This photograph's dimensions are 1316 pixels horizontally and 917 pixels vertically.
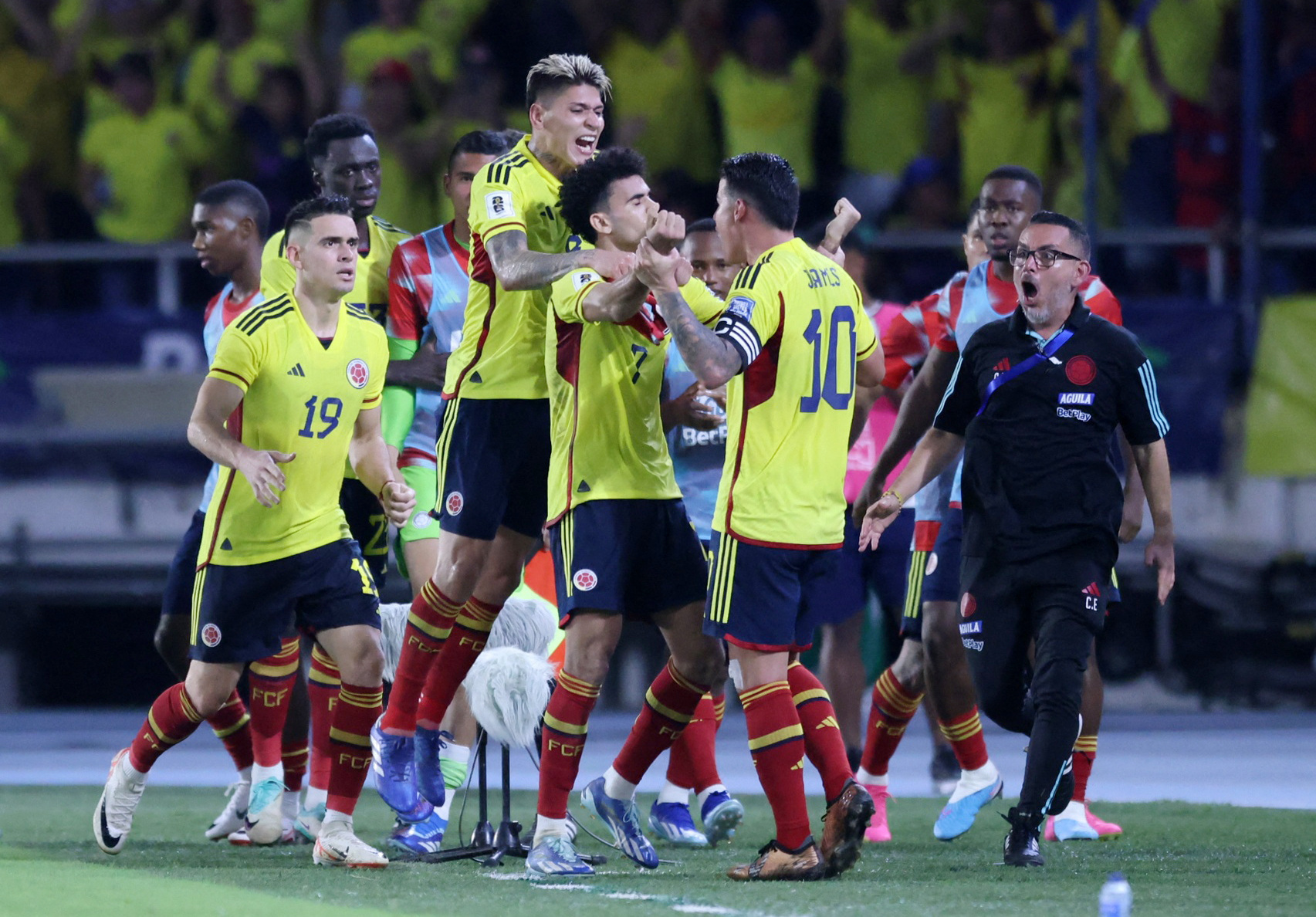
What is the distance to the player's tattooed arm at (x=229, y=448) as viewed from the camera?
17.9ft

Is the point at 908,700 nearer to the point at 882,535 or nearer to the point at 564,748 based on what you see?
the point at 882,535

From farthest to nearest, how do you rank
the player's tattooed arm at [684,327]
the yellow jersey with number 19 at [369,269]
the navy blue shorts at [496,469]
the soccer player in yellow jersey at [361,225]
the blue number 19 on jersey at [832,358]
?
the soccer player in yellow jersey at [361,225] < the yellow jersey with number 19 at [369,269] < the navy blue shorts at [496,469] < the blue number 19 on jersey at [832,358] < the player's tattooed arm at [684,327]

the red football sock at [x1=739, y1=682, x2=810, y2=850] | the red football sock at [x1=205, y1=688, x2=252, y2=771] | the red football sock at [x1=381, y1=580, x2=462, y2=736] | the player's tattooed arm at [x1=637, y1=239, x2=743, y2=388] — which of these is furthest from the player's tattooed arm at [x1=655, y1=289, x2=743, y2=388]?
the red football sock at [x1=205, y1=688, x2=252, y2=771]

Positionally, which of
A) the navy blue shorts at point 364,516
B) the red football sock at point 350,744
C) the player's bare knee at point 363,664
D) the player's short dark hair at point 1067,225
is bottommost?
the red football sock at point 350,744

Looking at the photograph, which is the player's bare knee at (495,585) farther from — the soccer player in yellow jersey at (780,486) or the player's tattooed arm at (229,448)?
the soccer player in yellow jersey at (780,486)

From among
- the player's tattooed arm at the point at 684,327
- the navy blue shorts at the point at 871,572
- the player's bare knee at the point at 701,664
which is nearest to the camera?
the player's tattooed arm at the point at 684,327

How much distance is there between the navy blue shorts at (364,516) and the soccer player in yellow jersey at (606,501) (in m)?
1.56

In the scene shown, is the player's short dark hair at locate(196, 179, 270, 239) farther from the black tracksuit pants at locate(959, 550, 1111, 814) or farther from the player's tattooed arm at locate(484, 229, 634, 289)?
the black tracksuit pants at locate(959, 550, 1111, 814)

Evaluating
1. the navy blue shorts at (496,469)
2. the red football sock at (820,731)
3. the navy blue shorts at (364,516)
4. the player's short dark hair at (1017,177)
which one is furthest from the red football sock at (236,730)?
the player's short dark hair at (1017,177)

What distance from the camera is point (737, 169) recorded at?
551cm

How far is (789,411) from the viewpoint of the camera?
5.41 metres

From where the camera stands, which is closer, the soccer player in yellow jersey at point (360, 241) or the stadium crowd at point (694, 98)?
the soccer player in yellow jersey at point (360, 241)

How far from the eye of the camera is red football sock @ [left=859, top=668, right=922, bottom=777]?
6895mm

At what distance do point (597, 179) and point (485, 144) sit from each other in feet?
4.66
